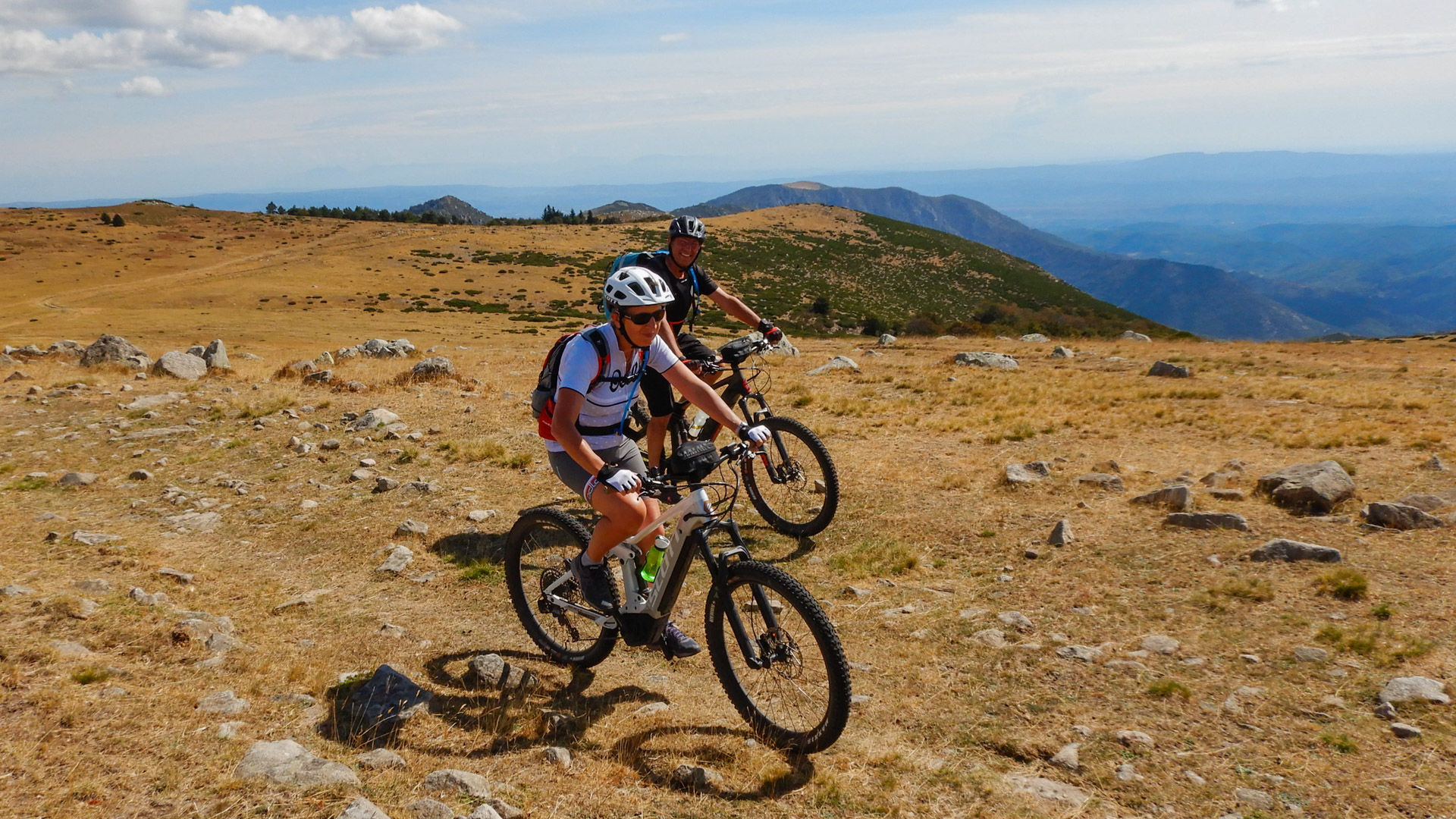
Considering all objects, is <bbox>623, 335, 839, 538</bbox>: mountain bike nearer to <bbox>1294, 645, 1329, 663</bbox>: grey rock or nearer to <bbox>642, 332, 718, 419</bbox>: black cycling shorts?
<bbox>642, 332, 718, 419</bbox>: black cycling shorts

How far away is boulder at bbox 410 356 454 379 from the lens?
1847cm

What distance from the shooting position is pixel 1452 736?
4645 mm

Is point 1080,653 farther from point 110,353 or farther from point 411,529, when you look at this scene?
point 110,353

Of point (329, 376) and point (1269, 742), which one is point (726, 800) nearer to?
point (1269, 742)

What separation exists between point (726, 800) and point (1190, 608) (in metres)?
4.27

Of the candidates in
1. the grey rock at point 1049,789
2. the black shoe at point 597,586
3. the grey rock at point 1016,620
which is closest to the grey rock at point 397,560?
the black shoe at point 597,586

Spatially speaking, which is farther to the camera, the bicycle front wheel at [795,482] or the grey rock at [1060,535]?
the bicycle front wheel at [795,482]

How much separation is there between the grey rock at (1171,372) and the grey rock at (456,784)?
1946 centimetres

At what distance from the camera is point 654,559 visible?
5562 mm

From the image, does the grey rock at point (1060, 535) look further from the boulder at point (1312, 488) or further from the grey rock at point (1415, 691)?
the grey rock at point (1415, 691)

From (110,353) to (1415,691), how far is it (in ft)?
84.3

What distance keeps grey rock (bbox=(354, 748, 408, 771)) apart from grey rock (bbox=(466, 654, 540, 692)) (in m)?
1.14

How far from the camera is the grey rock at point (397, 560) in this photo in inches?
327

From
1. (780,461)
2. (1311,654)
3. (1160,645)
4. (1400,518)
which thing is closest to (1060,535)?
(1160,645)
